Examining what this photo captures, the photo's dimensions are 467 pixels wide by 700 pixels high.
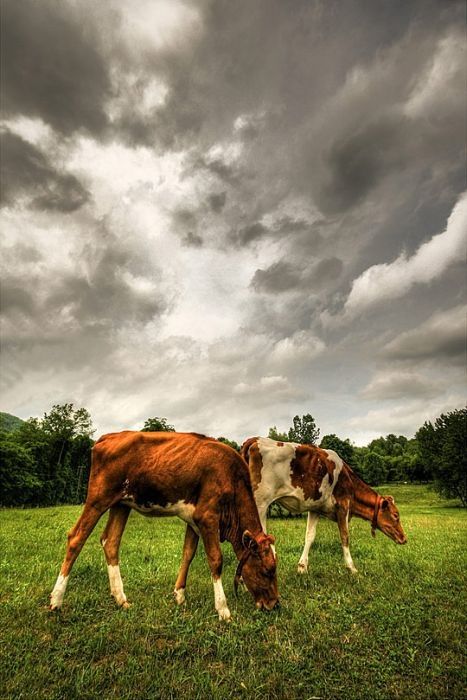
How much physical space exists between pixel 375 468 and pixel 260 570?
94294 millimetres

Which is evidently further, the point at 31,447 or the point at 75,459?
the point at 75,459

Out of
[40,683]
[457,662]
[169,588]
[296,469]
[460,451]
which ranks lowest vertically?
[457,662]

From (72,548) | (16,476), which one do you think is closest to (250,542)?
(72,548)

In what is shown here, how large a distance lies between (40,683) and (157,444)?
3.11 metres

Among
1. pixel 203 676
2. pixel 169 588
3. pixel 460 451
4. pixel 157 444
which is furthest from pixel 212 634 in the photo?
pixel 460 451

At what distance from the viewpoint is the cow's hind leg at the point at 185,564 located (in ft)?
19.9

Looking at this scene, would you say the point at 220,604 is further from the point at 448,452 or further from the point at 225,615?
the point at 448,452

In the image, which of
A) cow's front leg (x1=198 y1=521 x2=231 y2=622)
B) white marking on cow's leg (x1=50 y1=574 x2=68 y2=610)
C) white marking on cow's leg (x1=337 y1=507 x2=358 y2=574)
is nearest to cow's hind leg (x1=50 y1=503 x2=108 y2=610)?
white marking on cow's leg (x1=50 y1=574 x2=68 y2=610)

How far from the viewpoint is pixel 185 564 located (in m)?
6.32

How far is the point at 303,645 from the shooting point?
464 centimetres

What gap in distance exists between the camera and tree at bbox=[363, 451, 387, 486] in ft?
283

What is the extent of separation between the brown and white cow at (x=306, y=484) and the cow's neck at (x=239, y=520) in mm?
1777

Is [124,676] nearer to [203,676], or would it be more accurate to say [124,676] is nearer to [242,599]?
[203,676]

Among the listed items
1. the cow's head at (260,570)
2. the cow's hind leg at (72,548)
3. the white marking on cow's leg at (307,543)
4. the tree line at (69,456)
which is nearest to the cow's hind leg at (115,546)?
the cow's hind leg at (72,548)
